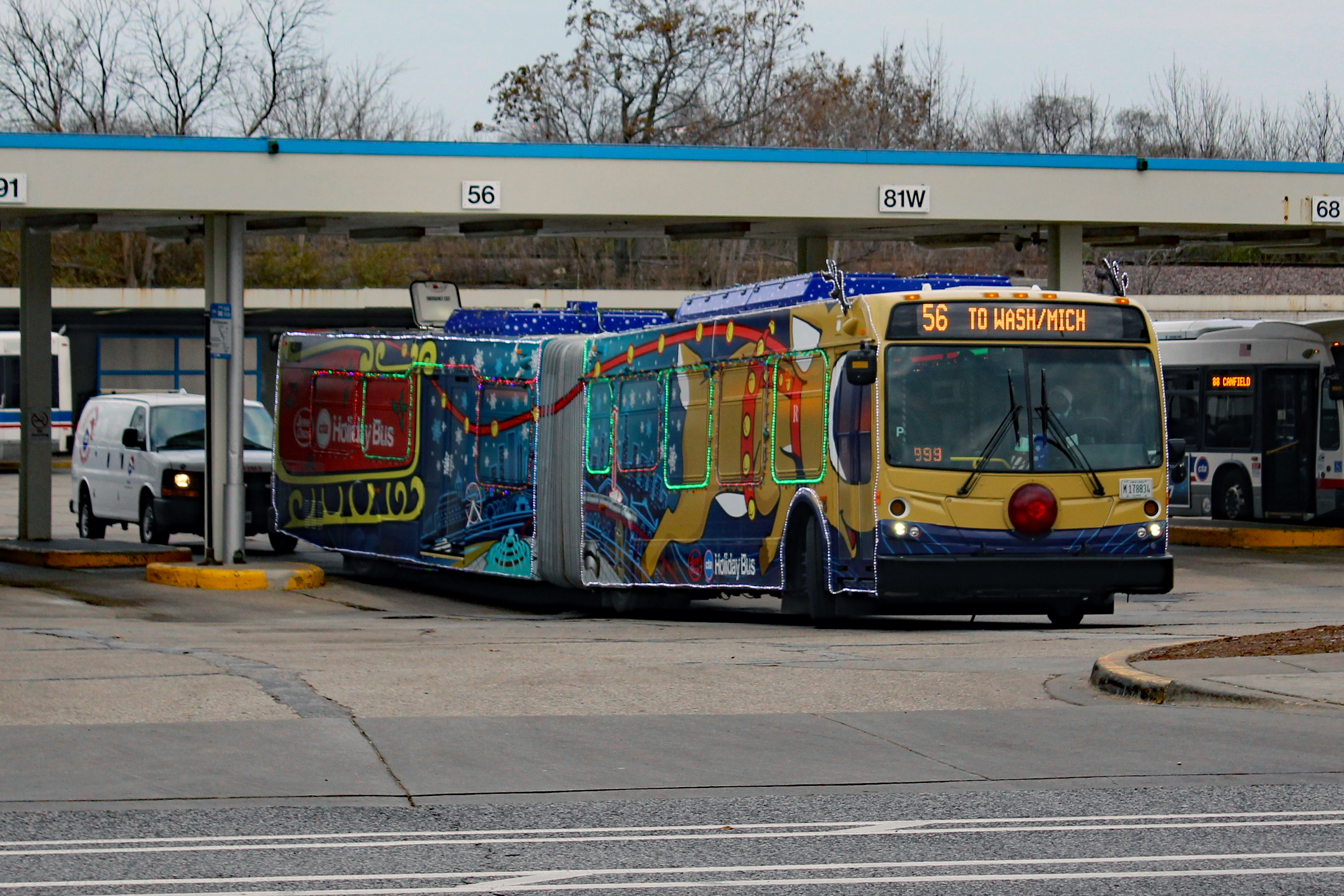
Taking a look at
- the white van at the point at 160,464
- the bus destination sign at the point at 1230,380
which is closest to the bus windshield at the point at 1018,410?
the white van at the point at 160,464

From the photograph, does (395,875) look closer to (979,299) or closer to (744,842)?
(744,842)

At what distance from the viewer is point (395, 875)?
6402 millimetres

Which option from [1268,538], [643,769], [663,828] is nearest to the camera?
[663,828]

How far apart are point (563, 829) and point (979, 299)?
329 inches

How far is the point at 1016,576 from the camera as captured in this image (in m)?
14.4

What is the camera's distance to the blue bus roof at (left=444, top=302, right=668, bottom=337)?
20141mm

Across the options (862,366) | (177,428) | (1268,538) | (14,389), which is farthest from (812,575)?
(14,389)

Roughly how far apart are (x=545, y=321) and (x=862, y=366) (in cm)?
691

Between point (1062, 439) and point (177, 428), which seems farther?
point (177, 428)

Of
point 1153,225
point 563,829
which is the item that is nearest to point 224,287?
point 1153,225

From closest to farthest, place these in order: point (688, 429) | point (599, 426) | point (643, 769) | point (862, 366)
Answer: point (643, 769), point (862, 366), point (688, 429), point (599, 426)

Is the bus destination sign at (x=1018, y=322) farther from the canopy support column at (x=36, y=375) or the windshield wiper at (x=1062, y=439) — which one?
the canopy support column at (x=36, y=375)

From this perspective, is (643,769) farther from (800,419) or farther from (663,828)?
(800,419)

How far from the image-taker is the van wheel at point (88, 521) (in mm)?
26984
